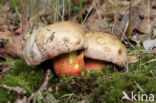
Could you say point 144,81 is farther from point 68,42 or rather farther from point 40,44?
point 40,44

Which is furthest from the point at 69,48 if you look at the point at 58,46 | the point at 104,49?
the point at 104,49

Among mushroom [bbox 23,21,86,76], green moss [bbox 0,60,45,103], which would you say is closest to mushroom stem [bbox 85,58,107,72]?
mushroom [bbox 23,21,86,76]

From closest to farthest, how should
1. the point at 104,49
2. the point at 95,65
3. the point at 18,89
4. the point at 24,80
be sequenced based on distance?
the point at 18,89, the point at 104,49, the point at 24,80, the point at 95,65

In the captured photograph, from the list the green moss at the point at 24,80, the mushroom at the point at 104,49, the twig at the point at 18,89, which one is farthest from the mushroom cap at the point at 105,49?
the twig at the point at 18,89

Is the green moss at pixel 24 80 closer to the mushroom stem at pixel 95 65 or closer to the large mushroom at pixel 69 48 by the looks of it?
the large mushroom at pixel 69 48

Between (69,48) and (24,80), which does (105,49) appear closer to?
(69,48)

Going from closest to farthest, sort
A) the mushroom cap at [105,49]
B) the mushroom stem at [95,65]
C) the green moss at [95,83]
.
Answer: the green moss at [95,83]
the mushroom cap at [105,49]
the mushroom stem at [95,65]

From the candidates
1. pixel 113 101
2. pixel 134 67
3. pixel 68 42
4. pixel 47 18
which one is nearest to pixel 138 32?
pixel 134 67

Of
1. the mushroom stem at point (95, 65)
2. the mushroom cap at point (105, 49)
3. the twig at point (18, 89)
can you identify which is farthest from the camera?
the mushroom stem at point (95, 65)
